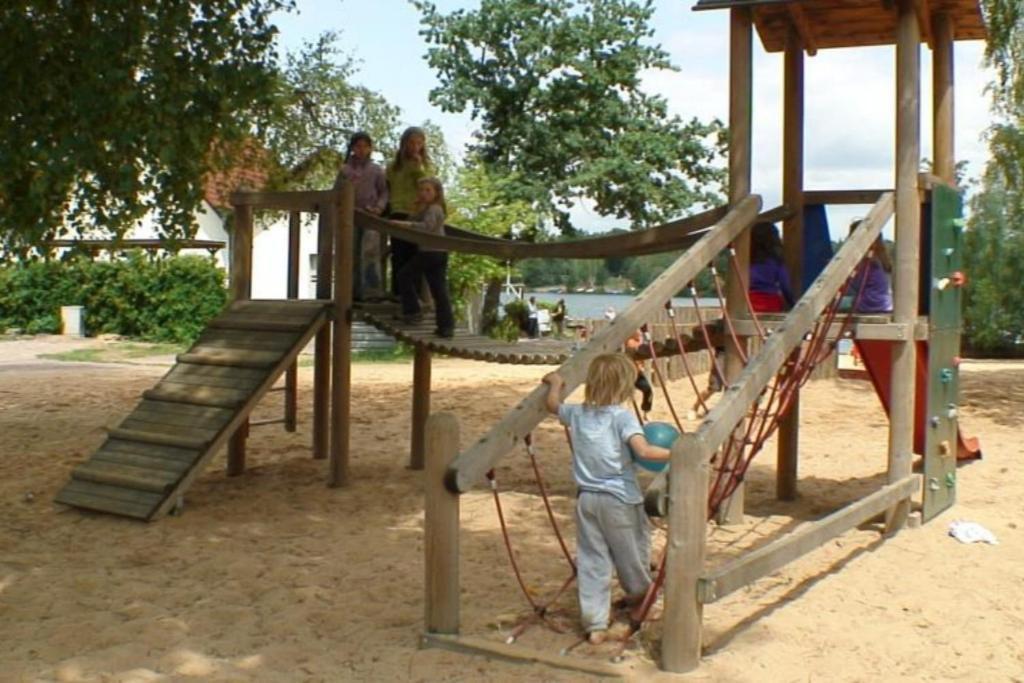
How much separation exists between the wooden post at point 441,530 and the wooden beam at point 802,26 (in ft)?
14.1

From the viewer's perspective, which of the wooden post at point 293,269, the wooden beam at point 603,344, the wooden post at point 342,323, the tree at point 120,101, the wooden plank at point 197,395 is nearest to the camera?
the wooden beam at point 603,344

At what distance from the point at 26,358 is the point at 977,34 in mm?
17997

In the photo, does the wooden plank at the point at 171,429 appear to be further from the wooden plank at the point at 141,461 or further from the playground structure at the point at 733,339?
the wooden plank at the point at 141,461

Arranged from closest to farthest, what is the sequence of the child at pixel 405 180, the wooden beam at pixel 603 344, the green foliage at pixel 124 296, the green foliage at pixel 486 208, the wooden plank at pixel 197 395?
the wooden beam at pixel 603 344 < the wooden plank at pixel 197 395 < the child at pixel 405 180 < the green foliage at pixel 124 296 < the green foliage at pixel 486 208

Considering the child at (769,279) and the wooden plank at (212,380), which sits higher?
the child at (769,279)

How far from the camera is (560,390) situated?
531 centimetres

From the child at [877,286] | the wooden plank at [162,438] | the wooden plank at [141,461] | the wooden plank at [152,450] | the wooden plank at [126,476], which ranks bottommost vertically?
the wooden plank at [126,476]

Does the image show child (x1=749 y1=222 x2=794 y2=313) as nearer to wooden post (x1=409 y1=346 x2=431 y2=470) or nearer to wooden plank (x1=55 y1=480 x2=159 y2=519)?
wooden post (x1=409 y1=346 x2=431 y2=470)

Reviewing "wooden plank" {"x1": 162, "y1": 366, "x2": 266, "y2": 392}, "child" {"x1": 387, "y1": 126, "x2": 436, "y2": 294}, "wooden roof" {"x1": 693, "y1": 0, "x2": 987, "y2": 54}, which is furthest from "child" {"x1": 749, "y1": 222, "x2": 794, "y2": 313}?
"wooden plank" {"x1": 162, "y1": 366, "x2": 266, "y2": 392}

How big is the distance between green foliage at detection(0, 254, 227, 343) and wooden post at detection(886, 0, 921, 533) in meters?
22.3

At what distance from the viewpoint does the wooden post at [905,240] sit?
7270mm

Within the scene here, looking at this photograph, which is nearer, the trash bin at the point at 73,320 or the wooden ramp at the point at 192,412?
the wooden ramp at the point at 192,412

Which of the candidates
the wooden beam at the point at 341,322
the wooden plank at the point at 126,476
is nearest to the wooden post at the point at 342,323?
the wooden beam at the point at 341,322

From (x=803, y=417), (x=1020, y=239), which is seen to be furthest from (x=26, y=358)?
(x=1020, y=239)
